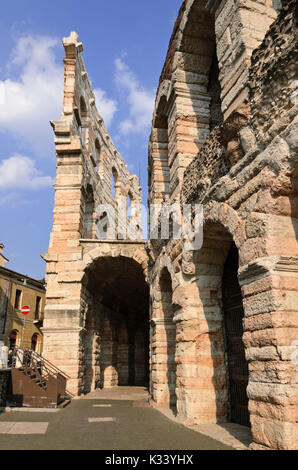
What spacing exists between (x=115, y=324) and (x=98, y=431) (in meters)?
10.1

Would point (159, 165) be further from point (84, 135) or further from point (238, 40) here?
point (84, 135)

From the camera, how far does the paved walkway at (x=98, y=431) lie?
4.23 m

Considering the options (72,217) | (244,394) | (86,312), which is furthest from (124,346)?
(244,394)

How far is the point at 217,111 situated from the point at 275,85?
4.35 meters

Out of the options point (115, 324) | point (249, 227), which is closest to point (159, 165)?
point (249, 227)

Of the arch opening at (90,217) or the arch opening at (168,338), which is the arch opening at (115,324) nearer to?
the arch opening at (90,217)

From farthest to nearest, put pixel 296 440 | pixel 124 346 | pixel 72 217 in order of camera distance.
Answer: pixel 124 346 < pixel 72 217 < pixel 296 440

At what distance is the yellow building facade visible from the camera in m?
19.3

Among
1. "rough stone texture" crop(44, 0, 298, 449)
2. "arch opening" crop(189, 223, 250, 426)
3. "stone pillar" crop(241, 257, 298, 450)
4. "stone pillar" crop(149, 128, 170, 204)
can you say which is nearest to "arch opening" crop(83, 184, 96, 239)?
"rough stone texture" crop(44, 0, 298, 449)

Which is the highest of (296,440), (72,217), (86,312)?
(72,217)

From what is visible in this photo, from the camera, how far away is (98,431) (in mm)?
5270

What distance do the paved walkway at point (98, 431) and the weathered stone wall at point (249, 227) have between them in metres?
0.75

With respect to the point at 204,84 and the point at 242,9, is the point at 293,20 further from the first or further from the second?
the point at 204,84

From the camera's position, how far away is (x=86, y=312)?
11.5 m
